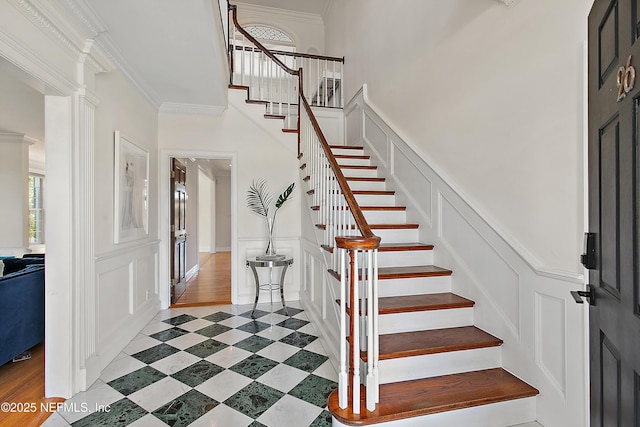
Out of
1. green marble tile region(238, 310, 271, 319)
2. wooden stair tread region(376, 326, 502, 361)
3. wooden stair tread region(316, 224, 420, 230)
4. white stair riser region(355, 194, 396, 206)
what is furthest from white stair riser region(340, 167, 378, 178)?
wooden stair tread region(376, 326, 502, 361)

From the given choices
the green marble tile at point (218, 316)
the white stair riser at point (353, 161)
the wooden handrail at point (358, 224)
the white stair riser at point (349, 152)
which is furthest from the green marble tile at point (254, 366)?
the white stair riser at point (349, 152)

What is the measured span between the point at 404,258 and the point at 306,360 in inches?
48.4

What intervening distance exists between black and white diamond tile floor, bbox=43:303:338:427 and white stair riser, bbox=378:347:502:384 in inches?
19.2

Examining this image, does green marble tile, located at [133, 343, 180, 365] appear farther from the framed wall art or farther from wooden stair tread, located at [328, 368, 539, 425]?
wooden stair tread, located at [328, 368, 539, 425]

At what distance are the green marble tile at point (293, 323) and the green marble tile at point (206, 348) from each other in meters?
0.72

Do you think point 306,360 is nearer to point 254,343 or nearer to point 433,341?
point 254,343

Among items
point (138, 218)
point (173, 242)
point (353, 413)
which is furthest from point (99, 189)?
point (353, 413)

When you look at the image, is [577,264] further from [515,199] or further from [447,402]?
[447,402]

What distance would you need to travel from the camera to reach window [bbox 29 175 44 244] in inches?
247

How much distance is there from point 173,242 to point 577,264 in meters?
4.40

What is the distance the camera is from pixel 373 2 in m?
4.23

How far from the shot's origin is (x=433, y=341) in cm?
204

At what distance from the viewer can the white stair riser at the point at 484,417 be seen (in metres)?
1.66

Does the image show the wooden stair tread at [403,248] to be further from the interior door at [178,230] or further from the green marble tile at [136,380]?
the interior door at [178,230]
